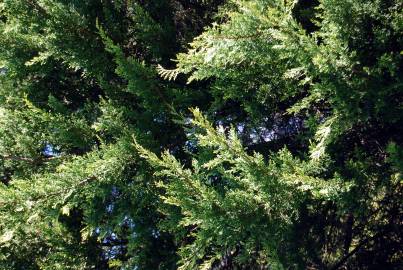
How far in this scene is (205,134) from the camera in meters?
4.21

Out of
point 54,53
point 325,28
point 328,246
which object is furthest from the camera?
point 328,246

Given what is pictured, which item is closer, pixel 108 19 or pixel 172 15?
pixel 108 19

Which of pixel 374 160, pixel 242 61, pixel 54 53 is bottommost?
pixel 374 160

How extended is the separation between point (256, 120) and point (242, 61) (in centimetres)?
76

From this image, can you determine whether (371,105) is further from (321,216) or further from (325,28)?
(321,216)

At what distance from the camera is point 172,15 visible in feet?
17.3

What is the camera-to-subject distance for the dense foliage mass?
333 cm

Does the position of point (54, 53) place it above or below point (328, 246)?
above

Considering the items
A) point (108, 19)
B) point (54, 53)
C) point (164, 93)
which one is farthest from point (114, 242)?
point (108, 19)

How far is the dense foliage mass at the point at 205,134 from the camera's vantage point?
3330mm

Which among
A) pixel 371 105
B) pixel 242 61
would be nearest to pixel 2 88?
pixel 242 61

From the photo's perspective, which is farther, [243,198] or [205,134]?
[205,134]

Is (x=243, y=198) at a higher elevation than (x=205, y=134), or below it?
below

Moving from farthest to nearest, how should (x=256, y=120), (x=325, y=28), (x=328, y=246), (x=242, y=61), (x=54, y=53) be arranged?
(x=328, y=246) → (x=54, y=53) → (x=256, y=120) → (x=242, y=61) → (x=325, y=28)
